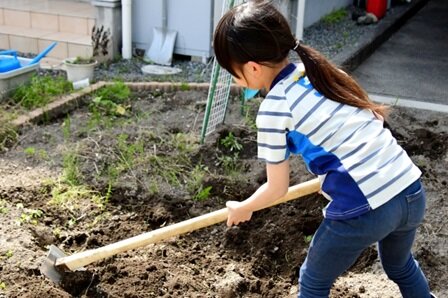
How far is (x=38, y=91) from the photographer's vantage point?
5.46 meters

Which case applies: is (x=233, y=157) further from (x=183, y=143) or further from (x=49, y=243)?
(x=49, y=243)

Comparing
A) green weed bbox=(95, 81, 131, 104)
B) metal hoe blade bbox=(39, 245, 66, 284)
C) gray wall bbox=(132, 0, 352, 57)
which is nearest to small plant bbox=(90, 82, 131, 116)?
green weed bbox=(95, 81, 131, 104)

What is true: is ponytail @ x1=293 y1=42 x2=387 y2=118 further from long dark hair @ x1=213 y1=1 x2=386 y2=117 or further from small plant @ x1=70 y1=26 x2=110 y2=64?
small plant @ x1=70 y1=26 x2=110 y2=64

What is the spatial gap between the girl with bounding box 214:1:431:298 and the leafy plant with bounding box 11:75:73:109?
3.21 meters

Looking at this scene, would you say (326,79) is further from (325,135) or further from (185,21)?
(185,21)

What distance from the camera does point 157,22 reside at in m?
6.90

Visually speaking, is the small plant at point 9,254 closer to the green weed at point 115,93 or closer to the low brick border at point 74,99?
the low brick border at point 74,99

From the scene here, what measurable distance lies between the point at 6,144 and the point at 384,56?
4.42 meters

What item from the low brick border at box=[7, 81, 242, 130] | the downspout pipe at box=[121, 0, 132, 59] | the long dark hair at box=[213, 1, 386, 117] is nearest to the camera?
the long dark hair at box=[213, 1, 386, 117]

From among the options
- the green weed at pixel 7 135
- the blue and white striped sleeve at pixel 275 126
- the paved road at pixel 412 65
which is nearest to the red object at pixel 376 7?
the paved road at pixel 412 65

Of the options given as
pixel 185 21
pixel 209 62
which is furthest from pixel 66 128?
pixel 185 21

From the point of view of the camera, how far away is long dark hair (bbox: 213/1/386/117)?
234 centimetres

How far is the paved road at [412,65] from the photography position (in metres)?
6.42

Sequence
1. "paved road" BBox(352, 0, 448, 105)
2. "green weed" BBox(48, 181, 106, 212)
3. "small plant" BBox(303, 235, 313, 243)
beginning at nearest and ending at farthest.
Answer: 1. "small plant" BBox(303, 235, 313, 243)
2. "green weed" BBox(48, 181, 106, 212)
3. "paved road" BBox(352, 0, 448, 105)
